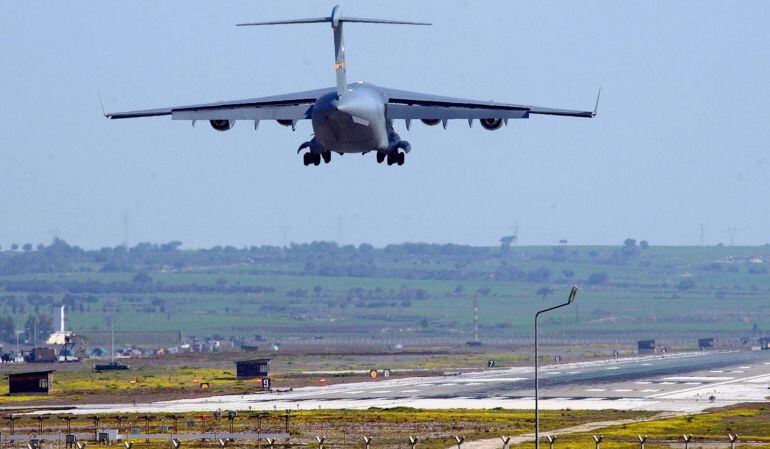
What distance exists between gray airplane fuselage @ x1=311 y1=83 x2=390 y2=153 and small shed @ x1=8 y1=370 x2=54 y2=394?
275 feet

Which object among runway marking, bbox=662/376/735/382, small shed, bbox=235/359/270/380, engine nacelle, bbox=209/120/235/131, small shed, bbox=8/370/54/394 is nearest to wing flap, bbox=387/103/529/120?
engine nacelle, bbox=209/120/235/131

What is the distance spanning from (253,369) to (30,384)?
1318 inches

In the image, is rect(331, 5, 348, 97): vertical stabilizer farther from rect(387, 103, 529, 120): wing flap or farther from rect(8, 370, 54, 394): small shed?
rect(8, 370, 54, 394): small shed

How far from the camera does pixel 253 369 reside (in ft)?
606

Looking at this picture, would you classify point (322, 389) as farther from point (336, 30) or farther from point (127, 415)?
point (336, 30)

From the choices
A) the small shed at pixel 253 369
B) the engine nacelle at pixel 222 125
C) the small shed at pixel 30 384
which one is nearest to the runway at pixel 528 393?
the small shed at pixel 253 369

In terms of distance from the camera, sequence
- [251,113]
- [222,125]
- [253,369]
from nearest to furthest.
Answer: [251,113]
[222,125]
[253,369]

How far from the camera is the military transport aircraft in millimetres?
82250

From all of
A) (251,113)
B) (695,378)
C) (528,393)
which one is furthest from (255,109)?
(695,378)

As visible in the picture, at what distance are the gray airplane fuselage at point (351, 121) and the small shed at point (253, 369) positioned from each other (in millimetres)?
100827

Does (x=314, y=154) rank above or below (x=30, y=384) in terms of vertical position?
above

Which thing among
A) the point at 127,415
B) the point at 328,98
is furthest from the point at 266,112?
the point at 127,415

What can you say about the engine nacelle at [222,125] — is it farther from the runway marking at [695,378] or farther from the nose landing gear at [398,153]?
the runway marking at [695,378]

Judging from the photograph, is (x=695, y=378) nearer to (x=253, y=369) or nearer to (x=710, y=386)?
(x=710, y=386)
